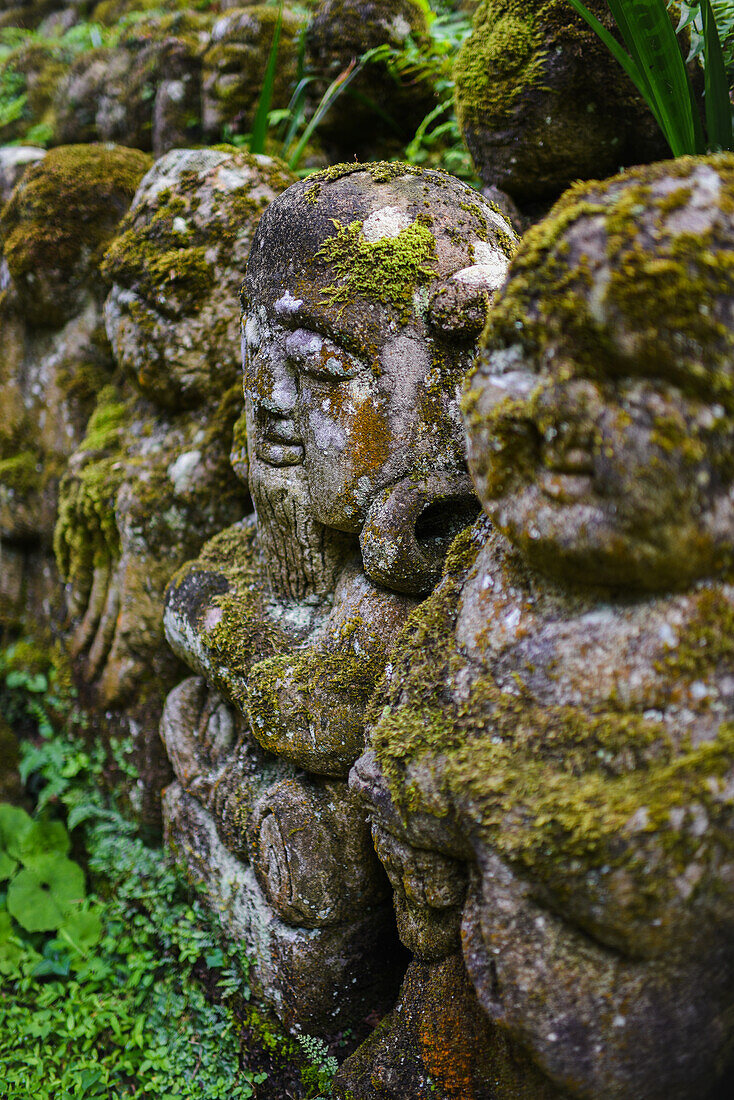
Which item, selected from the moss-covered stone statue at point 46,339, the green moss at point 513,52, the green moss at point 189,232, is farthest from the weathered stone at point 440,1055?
the moss-covered stone statue at point 46,339

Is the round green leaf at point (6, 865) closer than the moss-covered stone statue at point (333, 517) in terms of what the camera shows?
No

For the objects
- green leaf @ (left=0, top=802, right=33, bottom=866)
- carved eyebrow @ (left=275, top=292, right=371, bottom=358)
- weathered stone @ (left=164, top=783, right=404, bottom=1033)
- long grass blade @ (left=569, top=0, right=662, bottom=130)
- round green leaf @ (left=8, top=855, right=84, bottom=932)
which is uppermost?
long grass blade @ (left=569, top=0, right=662, bottom=130)

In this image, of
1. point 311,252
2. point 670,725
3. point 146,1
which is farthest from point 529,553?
point 146,1

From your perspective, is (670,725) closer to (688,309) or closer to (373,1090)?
(688,309)

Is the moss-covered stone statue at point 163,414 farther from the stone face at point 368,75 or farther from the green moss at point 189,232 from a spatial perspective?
the stone face at point 368,75

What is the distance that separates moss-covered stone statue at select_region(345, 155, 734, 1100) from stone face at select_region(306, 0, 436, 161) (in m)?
2.54

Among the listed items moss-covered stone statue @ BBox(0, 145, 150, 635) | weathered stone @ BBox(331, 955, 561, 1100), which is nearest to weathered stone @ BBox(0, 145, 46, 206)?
moss-covered stone statue @ BBox(0, 145, 150, 635)

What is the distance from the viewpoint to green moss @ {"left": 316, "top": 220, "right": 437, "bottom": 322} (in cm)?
192

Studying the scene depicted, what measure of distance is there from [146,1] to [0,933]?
23.9 feet

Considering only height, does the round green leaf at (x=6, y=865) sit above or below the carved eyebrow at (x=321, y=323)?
below

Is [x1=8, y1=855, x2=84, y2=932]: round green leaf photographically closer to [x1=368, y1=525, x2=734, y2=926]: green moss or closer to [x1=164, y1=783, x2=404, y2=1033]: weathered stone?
[x1=164, y1=783, x2=404, y2=1033]: weathered stone

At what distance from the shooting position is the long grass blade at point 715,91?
1.92 meters

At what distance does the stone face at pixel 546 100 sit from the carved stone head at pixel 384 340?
756 millimetres

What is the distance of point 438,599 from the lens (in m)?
1.74
